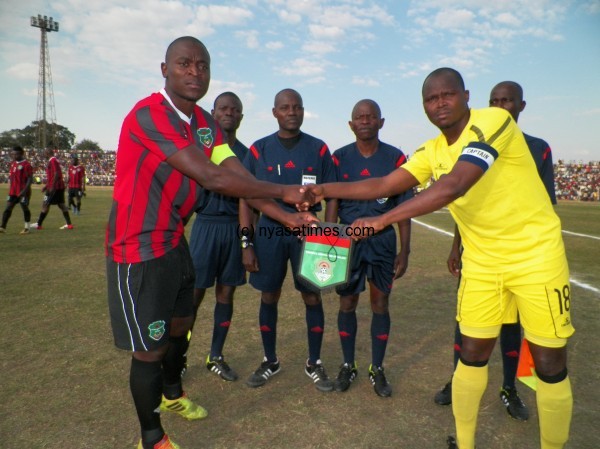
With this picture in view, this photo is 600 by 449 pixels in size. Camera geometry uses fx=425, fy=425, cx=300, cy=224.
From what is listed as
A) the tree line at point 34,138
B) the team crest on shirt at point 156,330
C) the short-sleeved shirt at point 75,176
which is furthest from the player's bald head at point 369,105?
the tree line at point 34,138

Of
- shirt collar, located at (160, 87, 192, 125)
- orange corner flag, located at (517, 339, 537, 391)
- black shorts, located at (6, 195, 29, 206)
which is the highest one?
shirt collar, located at (160, 87, 192, 125)

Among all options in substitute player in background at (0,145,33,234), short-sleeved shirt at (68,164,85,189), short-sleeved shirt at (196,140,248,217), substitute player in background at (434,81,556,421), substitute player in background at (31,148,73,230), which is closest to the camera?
substitute player in background at (434,81,556,421)

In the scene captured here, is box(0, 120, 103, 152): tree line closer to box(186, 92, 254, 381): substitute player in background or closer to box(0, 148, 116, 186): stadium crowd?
box(0, 148, 116, 186): stadium crowd

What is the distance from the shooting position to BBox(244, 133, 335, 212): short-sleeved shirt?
151 inches

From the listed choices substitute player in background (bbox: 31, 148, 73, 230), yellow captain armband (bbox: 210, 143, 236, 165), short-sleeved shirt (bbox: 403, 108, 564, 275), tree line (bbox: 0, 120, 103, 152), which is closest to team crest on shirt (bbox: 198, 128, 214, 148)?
yellow captain armband (bbox: 210, 143, 236, 165)

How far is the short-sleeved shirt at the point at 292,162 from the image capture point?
3.85 metres

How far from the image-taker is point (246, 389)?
3.58m

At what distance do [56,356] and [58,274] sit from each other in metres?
3.65

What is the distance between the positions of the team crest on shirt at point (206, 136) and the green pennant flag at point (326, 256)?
37.0 inches

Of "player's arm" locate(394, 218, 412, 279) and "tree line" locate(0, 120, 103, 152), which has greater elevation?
"tree line" locate(0, 120, 103, 152)

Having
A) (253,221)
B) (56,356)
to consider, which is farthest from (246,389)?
(56,356)

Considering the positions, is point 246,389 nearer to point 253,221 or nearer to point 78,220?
point 253,221

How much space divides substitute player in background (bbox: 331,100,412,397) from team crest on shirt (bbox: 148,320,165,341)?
1.72 meters

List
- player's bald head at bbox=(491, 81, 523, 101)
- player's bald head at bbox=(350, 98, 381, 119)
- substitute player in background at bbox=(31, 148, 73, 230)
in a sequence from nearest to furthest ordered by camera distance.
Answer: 1. player's bald head at bbox=(491, 81, 523, 101)
2. player's bald head at bbox=(350, 98, 381, 119)
3. substitute player in background at bbox=(31, 148, 73, 230)
